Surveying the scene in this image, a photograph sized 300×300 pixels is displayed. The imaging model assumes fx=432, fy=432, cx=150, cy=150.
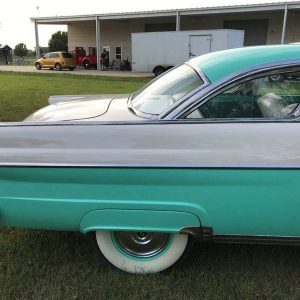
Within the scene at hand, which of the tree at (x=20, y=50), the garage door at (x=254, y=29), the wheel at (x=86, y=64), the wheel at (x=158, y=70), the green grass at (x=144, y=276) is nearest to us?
the green grass at (x=144, y=276)

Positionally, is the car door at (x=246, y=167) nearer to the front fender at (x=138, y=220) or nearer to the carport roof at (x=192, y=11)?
the front fender at (x=138, y=220)

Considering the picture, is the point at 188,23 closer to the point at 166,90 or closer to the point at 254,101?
the point at 166,90

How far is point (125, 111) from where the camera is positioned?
3.07 meters

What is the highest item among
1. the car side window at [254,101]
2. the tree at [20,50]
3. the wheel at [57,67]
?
the car side window at [254,101]

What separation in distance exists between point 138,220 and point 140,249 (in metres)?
0.42

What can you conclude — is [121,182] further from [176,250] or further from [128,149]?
[176,250]

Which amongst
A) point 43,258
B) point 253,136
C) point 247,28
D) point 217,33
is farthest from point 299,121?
point 247,28

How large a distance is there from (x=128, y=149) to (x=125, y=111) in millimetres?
575

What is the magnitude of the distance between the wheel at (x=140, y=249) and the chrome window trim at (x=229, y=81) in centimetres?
83

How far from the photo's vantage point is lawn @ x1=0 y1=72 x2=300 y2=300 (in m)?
2.81

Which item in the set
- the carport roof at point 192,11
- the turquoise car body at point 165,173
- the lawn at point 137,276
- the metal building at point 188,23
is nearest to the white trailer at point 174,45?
the metal building at point 188,23

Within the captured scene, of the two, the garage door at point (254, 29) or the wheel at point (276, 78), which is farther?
the garage door at point (254, 29)

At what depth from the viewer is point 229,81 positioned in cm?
267

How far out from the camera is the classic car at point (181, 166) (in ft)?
8.24
